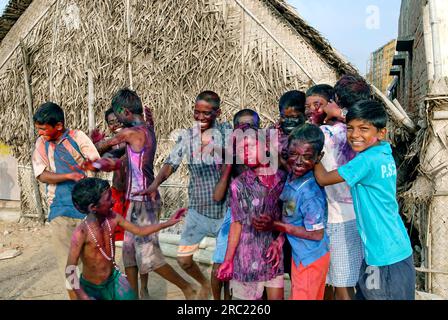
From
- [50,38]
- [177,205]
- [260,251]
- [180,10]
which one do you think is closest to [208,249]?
[177,205]

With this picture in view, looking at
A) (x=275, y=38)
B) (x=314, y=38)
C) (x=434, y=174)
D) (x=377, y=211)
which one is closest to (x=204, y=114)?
(x=377, y=211)

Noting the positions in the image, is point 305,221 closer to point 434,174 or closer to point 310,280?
point 310,280

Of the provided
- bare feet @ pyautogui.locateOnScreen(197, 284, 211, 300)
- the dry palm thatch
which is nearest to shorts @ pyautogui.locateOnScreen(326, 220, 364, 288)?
bare feet @ pyautogui.locateOnScreen(197, 284, 211, 300)

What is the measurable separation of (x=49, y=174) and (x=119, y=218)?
2.82 feet

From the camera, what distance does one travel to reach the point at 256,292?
2.77m

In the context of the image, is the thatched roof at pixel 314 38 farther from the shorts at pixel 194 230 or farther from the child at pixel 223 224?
the shorts at pixel 194 230

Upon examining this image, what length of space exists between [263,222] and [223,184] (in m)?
0.75

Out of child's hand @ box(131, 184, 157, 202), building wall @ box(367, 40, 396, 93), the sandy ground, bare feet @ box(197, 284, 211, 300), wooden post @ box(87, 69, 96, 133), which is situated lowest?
the sandy ground

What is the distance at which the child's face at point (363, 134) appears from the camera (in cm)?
265

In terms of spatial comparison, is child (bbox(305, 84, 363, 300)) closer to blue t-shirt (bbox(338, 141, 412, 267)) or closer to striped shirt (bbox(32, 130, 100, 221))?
blue t-shirt (bbox(338, 141, 412, 267))

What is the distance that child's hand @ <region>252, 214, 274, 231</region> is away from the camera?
103 inches

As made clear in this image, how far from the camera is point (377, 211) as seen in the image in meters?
2.59

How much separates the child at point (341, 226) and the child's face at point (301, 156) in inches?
13.6
